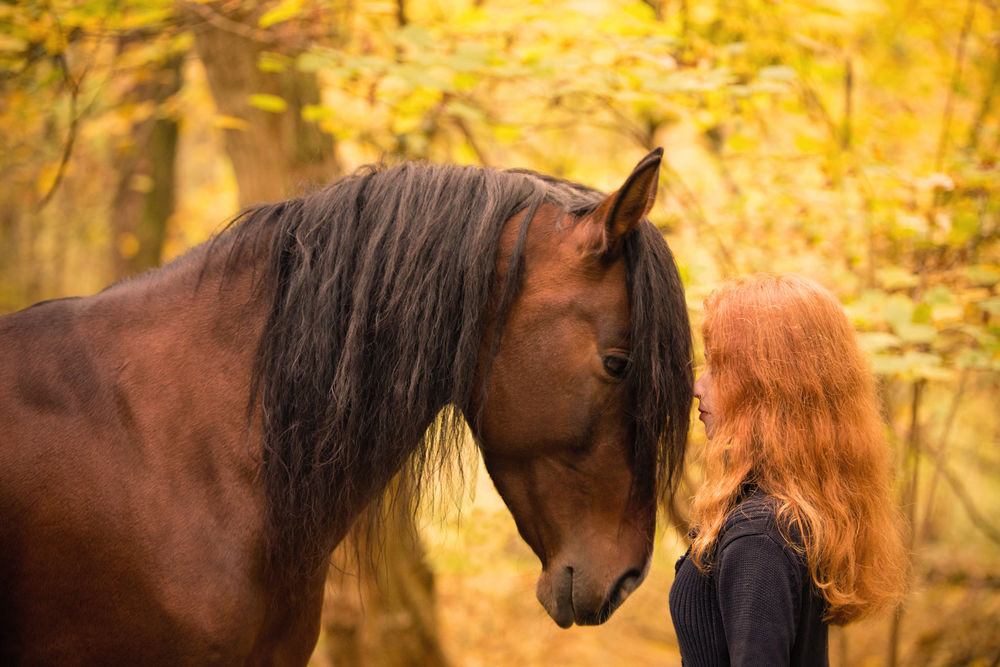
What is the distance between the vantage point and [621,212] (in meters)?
1.71

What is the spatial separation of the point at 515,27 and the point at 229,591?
10.7 feet

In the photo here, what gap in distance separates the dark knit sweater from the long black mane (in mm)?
318

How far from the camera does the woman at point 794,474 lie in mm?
1484

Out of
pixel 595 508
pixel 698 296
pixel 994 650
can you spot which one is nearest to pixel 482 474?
pixel 698 296

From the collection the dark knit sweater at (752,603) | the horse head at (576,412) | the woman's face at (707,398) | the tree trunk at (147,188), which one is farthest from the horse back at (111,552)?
the tree trunk at (147,188)

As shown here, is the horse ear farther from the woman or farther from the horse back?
the horse back

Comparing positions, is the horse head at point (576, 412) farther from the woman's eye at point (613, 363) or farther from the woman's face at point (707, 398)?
the woman's face at point (707, 398)

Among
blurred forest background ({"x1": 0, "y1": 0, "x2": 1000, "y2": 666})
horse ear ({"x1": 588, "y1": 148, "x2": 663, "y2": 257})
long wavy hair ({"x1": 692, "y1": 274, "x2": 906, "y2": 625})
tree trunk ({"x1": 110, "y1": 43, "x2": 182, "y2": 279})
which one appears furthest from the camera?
tree trunk ({"x1": 110, "y1": 43, "x2": 182, "y2": 279})

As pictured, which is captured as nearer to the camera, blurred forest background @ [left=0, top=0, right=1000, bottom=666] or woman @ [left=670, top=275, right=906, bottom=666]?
woman @ [left=670, top=275, right=906, bottom=666]

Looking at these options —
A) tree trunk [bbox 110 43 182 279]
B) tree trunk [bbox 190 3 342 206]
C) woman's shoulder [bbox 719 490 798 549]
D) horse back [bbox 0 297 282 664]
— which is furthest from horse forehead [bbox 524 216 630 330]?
tree trunk [bbox 110 43 182 279]

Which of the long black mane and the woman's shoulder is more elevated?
the long black mane

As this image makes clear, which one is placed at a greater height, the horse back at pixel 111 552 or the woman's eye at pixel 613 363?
the woman's eye at pixel 613 363

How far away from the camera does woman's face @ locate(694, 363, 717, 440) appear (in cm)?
174

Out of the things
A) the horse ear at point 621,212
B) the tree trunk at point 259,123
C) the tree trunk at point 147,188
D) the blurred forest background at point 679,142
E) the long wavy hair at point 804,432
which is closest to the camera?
the long wavy hair at point 804,432
